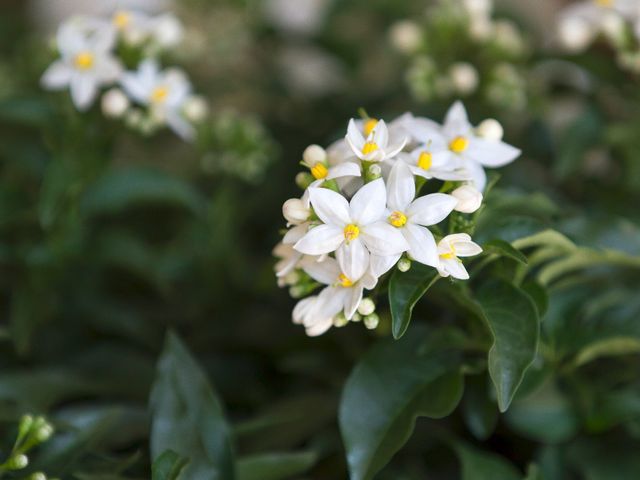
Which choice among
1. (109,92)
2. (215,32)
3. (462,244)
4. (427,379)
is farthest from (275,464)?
(215,32)

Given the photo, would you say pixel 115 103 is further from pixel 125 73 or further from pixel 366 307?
pixel 366 307

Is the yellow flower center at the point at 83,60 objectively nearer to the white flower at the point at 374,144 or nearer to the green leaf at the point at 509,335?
the white flower at the point at 374,144

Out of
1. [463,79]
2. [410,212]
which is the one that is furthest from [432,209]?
[463,79]

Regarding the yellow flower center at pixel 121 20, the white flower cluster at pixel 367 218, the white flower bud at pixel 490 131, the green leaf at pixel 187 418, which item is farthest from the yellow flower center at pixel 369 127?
the yellow flower center at pixel 121 20

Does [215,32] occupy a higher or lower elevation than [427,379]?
higher

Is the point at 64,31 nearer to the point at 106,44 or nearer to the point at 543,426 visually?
the point at 106,44

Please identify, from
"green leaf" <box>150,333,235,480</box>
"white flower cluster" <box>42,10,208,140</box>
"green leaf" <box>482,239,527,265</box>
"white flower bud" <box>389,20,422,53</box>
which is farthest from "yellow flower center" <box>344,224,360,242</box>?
"white flower bud" <box>389,20,422,53</box>
